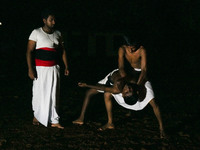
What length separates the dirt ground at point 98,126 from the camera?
17.3 ft

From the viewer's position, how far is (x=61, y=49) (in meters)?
6.37

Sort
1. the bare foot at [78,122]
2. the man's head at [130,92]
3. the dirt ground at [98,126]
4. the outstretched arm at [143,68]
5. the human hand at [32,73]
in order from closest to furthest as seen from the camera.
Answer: the dirt ground at [98,126], the man's head at [130,92], the outstretched arm at [143,68], the human hand at [32,73], the bare foot at [78,122]

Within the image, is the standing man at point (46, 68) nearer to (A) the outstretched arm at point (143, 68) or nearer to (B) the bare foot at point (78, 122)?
(B) the bare foot at point (78, 122)

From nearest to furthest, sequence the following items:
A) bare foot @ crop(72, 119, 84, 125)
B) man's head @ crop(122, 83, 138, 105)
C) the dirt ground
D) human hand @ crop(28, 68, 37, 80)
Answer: the dirt ground, man's head @ crop(122, 83, 138, 105), human hand @ crop(28, 68, 37, 80), bare foot @ crop(72, 119, 84, 125)

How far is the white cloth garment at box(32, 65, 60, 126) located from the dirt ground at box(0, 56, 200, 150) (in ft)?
0.72

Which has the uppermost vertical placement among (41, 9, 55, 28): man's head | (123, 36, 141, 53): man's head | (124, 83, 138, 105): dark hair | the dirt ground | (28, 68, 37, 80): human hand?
(41, 9, 55, 28): man's head

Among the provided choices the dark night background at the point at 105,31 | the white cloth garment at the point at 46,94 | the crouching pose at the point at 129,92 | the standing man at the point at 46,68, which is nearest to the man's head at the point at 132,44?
the crouching pose at the point at 129,92

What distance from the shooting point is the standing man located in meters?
5.96

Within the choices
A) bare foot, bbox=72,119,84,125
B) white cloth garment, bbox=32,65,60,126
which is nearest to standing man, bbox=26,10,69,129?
white cloth garment, bbox=32,65,60,126

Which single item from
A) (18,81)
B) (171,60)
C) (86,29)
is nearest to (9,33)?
(86,29)

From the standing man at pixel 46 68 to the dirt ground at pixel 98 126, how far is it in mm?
294

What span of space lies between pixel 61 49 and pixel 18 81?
6946mm

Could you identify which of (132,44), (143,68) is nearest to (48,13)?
(132,44)

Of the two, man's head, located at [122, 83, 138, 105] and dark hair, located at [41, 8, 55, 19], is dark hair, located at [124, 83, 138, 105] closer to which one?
man's head, located at [122, 83, 138, 105]
